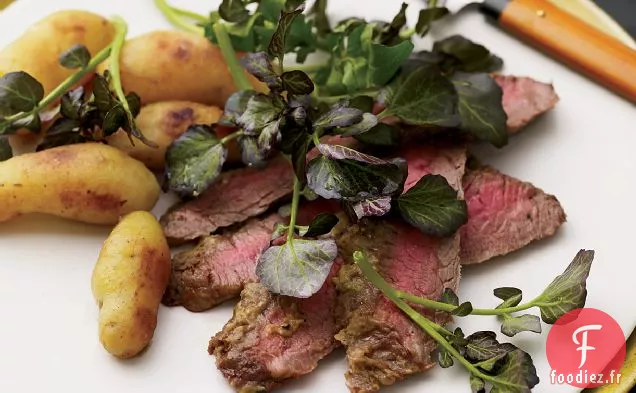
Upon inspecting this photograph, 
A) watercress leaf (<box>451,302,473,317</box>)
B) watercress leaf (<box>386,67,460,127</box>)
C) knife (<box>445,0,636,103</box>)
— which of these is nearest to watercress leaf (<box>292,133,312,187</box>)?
watercress leaf (<box>386,67,460,127</box>)

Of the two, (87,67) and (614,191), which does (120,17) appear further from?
(614,191)

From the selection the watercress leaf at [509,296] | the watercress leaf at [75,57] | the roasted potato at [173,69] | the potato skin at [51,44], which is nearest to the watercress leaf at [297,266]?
the watercress leaf at [509,296]

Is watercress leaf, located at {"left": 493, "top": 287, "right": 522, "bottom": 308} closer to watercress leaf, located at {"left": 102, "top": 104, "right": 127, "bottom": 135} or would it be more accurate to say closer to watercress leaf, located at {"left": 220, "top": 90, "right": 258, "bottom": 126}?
watercress leaf, located at {"left": 220, "top": 90, "right": 258, "bottom": 126}

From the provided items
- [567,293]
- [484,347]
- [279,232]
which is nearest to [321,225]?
[279,232]

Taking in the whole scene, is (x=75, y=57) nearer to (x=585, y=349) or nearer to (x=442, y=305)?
(x=442, y=305)

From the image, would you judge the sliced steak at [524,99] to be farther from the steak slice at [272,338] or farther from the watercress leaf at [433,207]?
the steak slice at [272,338]

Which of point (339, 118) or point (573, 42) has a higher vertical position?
point (573, 42)

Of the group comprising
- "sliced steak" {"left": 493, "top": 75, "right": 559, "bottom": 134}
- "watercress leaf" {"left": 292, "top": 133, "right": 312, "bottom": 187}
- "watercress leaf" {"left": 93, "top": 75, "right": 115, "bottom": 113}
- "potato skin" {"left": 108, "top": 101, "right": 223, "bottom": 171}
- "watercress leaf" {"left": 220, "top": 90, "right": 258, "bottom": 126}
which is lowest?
"potato skin" {"left": 108, "top": 101, "right": 223, "bottom": 171}
